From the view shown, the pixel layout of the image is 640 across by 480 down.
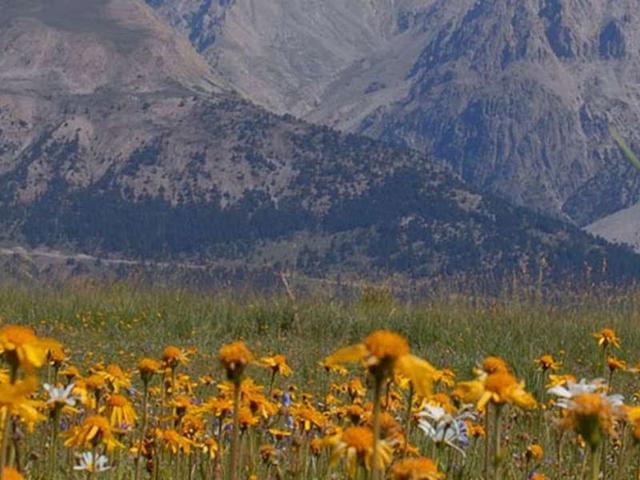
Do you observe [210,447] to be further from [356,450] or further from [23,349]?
[23,349]

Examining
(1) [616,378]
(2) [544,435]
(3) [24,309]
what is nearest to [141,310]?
(3) [24,309]

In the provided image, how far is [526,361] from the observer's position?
10.1 m

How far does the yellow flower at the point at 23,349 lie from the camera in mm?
1841

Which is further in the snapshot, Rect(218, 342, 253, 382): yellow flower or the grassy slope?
the grassy slope

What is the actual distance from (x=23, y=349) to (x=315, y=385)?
7.34m

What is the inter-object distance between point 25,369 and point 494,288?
43.7 feet

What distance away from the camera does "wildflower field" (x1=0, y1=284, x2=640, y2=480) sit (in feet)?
6.72

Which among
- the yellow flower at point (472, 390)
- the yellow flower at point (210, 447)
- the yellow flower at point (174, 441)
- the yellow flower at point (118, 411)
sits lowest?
the yellow flower at point (210, 447)

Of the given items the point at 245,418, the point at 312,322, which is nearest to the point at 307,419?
the point at 245,418

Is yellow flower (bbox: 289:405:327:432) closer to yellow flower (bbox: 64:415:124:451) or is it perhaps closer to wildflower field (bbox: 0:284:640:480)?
wildflower field (bbox: 0:284:640:480)

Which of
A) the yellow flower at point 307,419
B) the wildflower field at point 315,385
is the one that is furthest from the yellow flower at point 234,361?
the yellow flower at point 307,419

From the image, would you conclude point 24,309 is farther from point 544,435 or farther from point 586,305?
point 544,435

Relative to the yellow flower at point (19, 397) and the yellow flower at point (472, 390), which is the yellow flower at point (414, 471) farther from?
the yellow flower at point (19, 397)

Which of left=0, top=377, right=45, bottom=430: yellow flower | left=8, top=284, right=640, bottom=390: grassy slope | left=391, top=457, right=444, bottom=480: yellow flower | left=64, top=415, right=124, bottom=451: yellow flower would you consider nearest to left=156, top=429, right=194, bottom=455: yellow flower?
left=64, top=415, right=124, bottom=451: yellow flower
